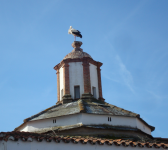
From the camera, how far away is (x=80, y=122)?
20641mm

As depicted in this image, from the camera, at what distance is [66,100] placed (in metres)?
24.4

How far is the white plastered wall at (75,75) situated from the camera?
25.0 m

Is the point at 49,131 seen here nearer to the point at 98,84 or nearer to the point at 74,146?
the point at 74,146

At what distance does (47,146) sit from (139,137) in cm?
828

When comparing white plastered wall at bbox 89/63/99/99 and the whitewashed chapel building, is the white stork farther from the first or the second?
white plastered wall at bbox 89/63/99/99

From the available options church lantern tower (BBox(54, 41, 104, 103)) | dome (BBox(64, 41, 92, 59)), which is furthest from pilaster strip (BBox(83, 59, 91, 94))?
dome (BBox(64, 41, 92, 59))

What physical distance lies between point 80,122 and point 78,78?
5.51m

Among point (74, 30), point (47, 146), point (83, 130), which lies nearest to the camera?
point (47, 146)

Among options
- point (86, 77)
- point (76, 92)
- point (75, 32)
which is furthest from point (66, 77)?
point (75, 32)

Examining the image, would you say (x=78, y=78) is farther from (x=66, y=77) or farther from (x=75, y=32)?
(x=75, y=32)

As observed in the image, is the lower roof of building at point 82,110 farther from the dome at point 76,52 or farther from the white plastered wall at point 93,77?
the dome at point 76,52

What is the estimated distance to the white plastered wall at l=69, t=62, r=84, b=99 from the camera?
25.0 metres

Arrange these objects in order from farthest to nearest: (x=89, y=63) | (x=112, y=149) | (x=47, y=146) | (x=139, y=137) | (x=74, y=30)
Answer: (x=74, y=30) → (x=89, y=63) → (x=139, y=137) → (x=112, y=149) → (x=47, y=146)

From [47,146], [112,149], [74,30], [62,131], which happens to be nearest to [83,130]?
[62,131]
